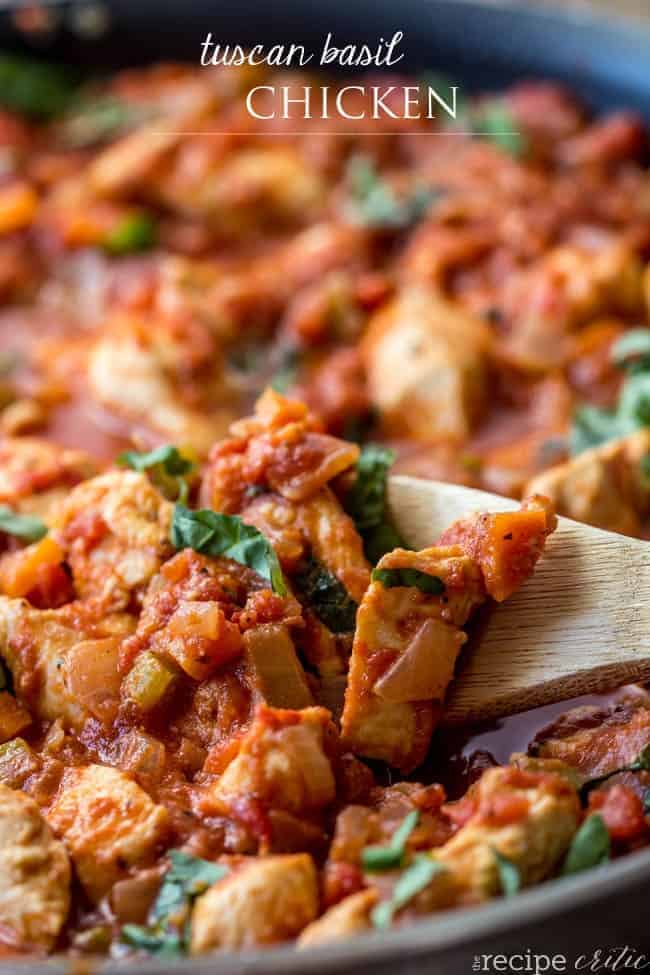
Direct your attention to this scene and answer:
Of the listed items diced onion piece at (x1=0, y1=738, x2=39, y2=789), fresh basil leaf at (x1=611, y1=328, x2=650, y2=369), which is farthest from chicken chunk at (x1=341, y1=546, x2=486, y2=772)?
fresh basil leaf at (x1=611, y1=328, x2=650, y2=369)

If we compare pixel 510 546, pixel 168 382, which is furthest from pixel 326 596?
pixel 168 382

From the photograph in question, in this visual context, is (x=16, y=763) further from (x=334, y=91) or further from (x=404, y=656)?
(x=334, y=91)

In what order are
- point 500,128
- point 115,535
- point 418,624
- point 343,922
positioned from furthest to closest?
1. point 500,128
2. point 115,535
3. point 418,624
4. point 343,922

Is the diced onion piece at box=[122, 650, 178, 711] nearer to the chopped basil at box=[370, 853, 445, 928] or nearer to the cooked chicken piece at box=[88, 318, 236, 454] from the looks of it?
the chopped basil at box=[370, 853, 445, 928]

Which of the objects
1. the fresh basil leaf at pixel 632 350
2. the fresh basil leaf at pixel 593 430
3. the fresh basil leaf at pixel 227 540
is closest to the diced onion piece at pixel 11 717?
the fresh basil leaf at pixel 227 540

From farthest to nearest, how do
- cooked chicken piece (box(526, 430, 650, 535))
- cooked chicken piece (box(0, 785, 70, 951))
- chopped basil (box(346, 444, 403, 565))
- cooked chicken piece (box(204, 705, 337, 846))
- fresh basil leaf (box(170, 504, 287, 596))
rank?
1. cooked chicken piece (box(526, 430, 650, 535))
2. chopped basil (box(346, 444, 403, 565))
3. fresh basil leaf (box(170, 504, 287, 596))
4. cooked chicken piece (box(204, 705, 337, 846))
5. cooked chicken piece (box(0, 785, 70, 951))

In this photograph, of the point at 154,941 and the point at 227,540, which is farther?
the point at 227,540

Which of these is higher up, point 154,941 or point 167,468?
point 167,468

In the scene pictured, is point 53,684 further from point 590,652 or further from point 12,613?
point 590,652
